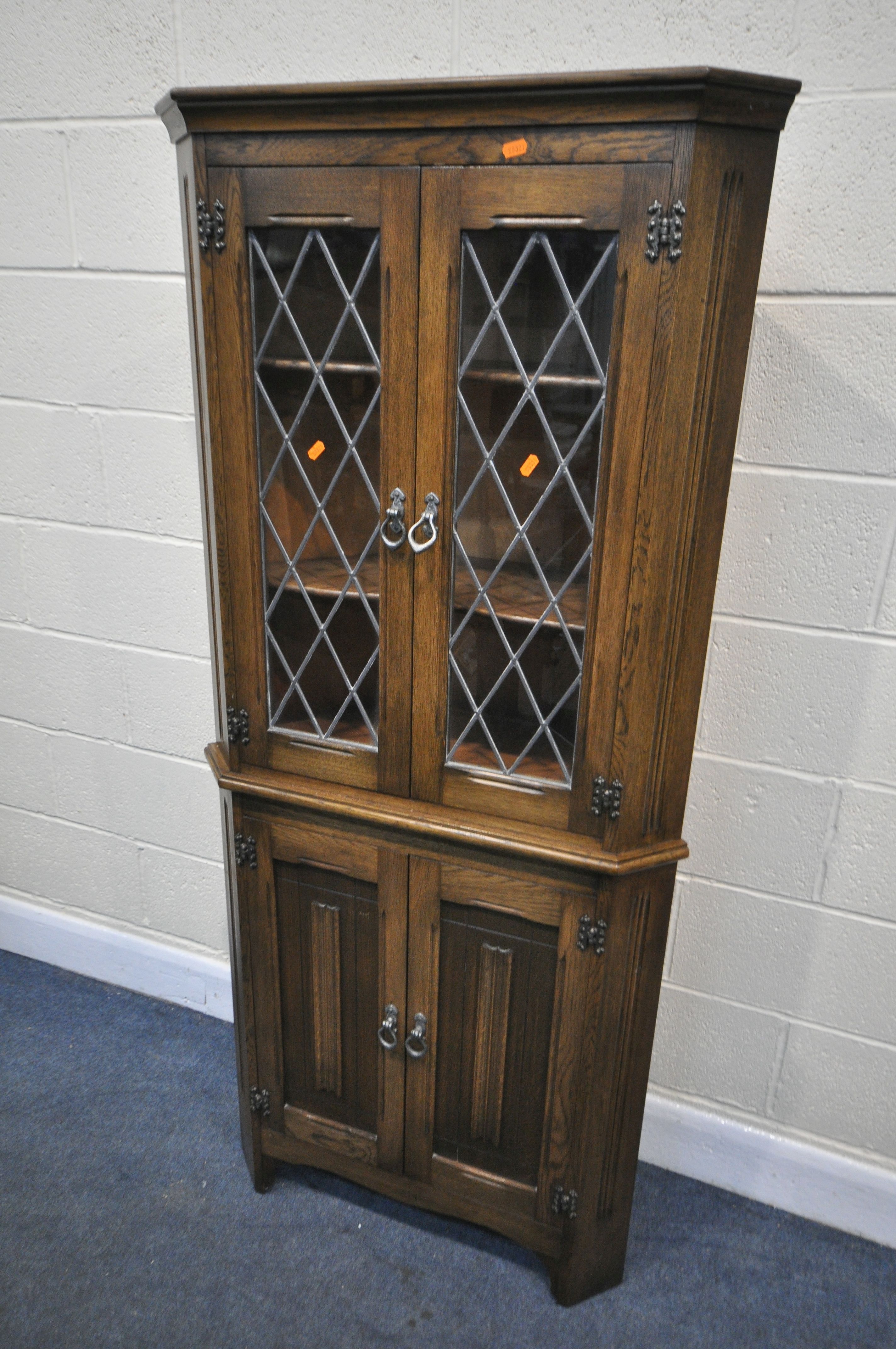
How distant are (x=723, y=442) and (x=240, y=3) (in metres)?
1.22

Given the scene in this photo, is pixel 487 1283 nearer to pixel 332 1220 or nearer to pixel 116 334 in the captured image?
pixel 332 1220

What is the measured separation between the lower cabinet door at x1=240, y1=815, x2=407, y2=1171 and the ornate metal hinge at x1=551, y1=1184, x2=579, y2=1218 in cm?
30

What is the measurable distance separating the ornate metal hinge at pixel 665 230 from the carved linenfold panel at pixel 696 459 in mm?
51

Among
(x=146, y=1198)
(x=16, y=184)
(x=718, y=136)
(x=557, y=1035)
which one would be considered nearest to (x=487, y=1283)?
(x=557, y=1035)

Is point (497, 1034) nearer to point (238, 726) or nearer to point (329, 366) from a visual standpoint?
point (238, 726)

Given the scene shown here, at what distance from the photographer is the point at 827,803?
5.64ft

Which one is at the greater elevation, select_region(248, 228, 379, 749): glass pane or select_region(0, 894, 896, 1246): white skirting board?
select_region(248, 228, 379, 749): glass pane

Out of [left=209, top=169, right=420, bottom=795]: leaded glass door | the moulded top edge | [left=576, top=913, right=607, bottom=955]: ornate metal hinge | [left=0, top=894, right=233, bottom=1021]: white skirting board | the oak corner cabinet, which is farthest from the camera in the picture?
[left=0, top=894, right=233, bottom=1021]: white skirting board

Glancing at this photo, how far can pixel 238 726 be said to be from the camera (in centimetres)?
162

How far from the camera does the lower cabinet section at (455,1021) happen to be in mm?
1528

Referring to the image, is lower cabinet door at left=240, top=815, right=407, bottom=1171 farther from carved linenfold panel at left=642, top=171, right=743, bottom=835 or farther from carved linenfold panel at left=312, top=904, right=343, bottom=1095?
carved linenfold panel at left=642, top=171, right=743, bottom=835

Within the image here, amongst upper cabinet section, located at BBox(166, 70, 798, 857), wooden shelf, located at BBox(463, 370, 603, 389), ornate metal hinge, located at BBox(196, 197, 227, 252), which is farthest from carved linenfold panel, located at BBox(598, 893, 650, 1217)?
ornate metal hinge, located at BBox(196, 197, 227, 252)

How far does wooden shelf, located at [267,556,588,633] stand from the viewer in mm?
1384

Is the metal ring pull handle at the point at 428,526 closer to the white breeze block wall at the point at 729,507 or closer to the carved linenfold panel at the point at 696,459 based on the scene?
the carved linenfold panel at the point at 696,459
